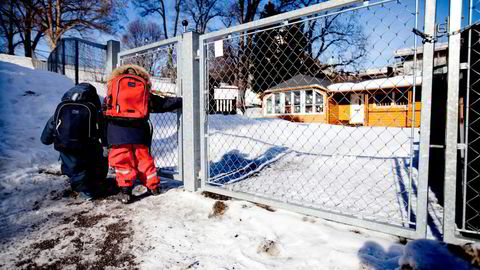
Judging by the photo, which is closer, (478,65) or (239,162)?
(478,65)

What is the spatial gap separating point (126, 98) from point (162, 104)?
40 centimetres

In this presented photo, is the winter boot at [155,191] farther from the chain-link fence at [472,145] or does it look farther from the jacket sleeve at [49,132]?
the chain-link fence at [472,145]

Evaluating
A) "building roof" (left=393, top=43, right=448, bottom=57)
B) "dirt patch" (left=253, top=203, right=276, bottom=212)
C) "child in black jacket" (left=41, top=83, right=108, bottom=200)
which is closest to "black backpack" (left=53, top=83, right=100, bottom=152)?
"child in black jacket" (left=41, top=83, right=108, bottom=200)

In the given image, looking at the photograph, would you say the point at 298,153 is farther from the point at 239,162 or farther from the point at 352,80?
the point at 352,80

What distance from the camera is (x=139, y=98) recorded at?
2.61 meters

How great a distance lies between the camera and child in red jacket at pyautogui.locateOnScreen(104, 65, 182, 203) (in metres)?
2.57

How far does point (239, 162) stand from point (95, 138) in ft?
8.37

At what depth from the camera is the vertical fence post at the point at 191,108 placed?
2.78 m

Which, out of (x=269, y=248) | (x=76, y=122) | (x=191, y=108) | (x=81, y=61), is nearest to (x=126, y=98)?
(x=76, y=122)

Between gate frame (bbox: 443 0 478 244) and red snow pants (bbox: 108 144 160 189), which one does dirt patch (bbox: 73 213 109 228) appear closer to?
red snow pants (bbox: 108 144 160 189)

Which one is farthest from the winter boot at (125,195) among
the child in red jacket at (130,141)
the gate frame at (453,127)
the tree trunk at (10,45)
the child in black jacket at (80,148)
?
the tree trunk at (10,45)

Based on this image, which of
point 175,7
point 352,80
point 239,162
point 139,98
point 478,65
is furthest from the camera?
point 175,7

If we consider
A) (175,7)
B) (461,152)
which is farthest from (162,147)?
(175,7)

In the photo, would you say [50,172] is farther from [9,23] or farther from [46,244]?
[9,23]
